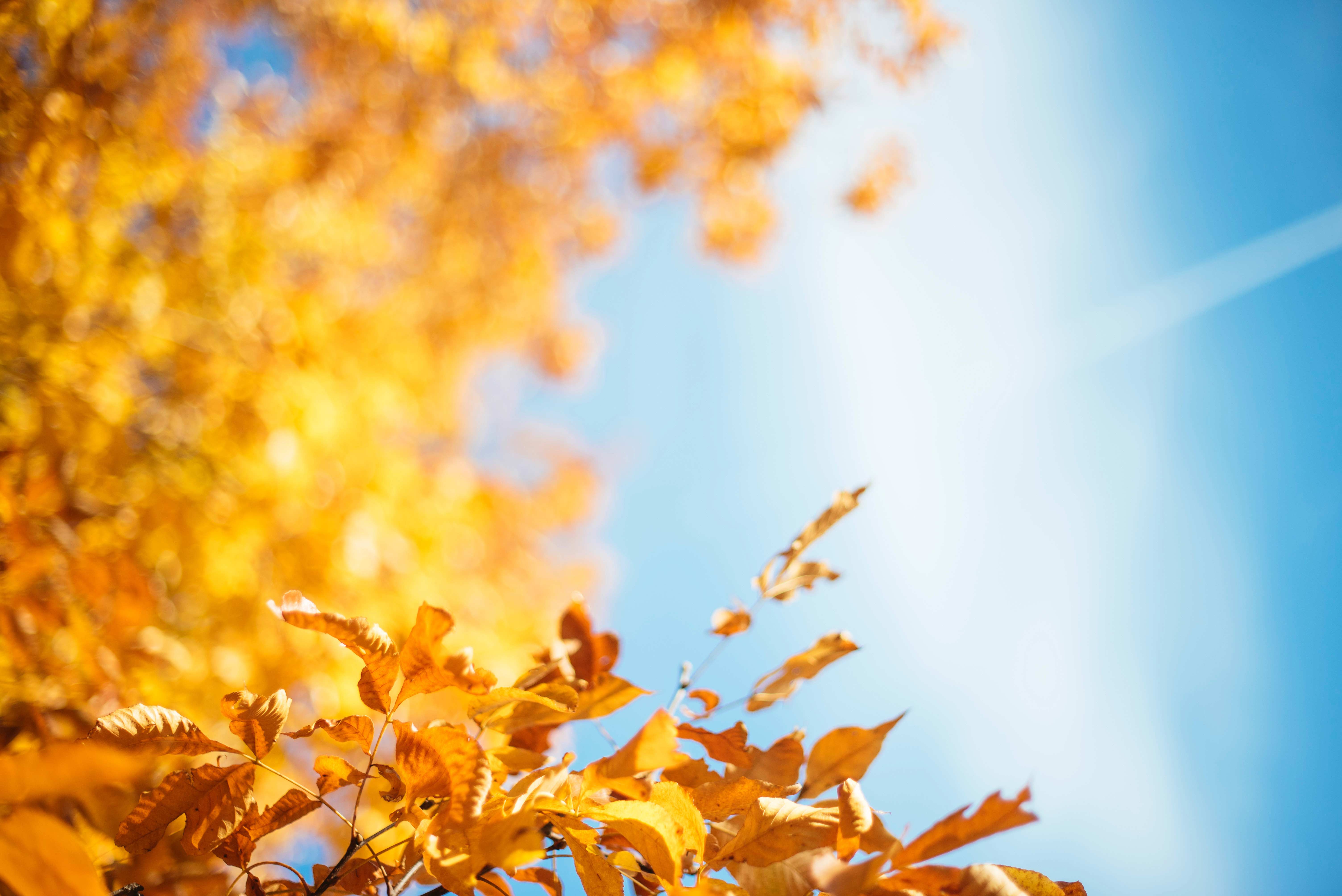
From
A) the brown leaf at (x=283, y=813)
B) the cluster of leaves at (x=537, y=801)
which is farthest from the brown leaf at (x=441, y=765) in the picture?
the brown leaf at (x=283, y=813)

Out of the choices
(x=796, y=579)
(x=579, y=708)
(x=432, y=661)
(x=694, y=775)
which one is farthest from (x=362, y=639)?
(x=796, y=579)

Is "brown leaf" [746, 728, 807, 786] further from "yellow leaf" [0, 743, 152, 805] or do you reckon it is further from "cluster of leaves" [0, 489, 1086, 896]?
"yellow leaf" [0, 743, 152, 805]

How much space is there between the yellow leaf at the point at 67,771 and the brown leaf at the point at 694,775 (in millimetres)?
337

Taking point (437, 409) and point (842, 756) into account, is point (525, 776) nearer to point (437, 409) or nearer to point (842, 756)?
point (842, 756)

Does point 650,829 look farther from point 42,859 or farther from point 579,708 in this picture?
point 42,859

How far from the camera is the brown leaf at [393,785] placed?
45 cm

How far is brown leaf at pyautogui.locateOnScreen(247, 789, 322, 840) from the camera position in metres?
0.43

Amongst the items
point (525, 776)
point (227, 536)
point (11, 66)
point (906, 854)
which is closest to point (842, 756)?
point (906, 854)

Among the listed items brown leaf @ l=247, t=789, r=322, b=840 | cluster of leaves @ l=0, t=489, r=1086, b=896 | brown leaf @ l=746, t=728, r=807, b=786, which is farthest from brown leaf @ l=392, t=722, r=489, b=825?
brown leaf @ l=746, t=728, r=807, b=786

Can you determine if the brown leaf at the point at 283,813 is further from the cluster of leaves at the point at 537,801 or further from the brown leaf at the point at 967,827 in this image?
the brown leaf at the point at 967,827

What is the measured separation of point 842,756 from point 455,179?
174 inches

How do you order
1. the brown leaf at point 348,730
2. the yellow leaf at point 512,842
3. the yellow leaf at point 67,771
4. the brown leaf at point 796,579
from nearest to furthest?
the yellow leaf at point 67,771 → the yellow leaf at point 512,842 → the brown leaf at point 348,730 → the brown leaf at point 796,579

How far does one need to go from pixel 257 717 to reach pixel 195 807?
84 mm

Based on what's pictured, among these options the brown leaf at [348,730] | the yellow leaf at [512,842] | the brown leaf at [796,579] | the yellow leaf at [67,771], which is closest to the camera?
the yellow leaf at [67,771]
